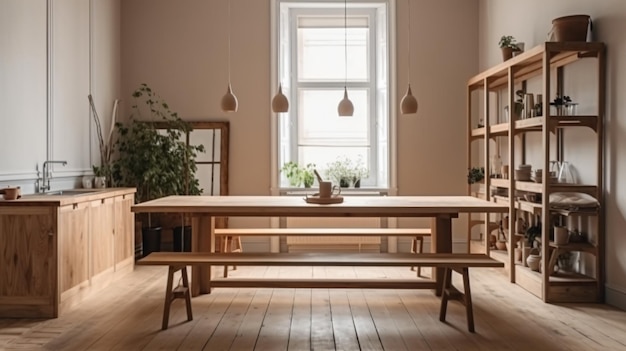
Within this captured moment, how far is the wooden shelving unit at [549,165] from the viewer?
15.1ft

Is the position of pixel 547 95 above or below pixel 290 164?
above

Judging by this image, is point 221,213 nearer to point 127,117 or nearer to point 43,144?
point 43,144

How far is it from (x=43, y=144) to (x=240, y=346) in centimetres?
284

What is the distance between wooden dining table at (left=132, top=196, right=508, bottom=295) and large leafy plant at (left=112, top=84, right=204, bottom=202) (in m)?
1.69

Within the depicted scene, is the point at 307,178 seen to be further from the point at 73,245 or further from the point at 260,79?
the point at 73,245

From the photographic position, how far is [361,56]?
758 centimetres

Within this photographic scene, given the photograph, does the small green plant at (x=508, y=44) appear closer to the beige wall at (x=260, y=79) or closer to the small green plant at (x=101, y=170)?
the beige wall at (x=260, y=79)

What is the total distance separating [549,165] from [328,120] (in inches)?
127

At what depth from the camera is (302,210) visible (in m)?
4.41

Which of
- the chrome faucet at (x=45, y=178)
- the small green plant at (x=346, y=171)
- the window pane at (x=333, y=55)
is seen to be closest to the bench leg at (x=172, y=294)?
the chrome faucet at (x=45, y=178)

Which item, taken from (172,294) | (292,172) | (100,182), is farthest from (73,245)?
(292,172)

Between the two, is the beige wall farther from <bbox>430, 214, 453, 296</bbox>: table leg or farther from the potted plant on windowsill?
<bbox>430, 214, 453, 296</bbox>: table leg

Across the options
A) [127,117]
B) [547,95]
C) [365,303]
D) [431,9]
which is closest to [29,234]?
[365,303]

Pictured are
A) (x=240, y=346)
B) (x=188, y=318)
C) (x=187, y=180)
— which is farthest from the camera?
(x=187, y=180)
